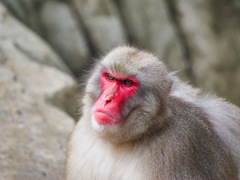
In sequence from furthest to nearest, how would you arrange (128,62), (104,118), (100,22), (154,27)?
(154,27), (100,22), (128,62), (104,118)

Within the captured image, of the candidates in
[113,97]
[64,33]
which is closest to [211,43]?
[64,33]

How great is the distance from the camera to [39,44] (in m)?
8.37

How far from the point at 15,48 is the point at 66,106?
107 cm

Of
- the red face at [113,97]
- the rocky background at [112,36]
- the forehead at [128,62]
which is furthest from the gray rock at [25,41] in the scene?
the red face at [113,97]

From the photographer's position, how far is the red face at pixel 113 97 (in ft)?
12.9

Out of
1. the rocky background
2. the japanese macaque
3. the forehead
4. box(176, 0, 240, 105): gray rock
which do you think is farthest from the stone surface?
box(176, 0, 240, 105): gray rock

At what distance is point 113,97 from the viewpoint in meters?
3.99

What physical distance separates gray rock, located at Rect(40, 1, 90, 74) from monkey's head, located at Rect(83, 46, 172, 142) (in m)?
6.56

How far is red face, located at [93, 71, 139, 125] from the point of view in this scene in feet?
12.9

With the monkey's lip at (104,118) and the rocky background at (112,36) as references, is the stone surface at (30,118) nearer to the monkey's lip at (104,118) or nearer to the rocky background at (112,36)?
the rocky background at (112,36)

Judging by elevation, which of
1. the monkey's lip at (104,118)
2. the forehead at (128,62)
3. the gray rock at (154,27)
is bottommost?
the monkey's lip at (104,118)

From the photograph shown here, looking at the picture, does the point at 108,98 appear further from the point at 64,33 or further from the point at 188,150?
the point at 64,33

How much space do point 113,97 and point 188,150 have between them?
718mm

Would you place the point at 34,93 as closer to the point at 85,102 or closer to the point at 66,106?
the point at 66,106
